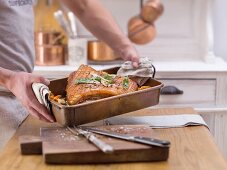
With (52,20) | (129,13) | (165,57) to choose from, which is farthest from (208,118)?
(52,20)

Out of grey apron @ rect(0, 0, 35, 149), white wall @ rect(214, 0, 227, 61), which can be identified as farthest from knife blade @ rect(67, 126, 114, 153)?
white wall @ rect(214, 0, 227, 61)

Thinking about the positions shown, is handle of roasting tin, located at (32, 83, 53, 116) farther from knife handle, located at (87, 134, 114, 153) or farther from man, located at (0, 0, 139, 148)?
knife handle, located at (87, 134, 114, 153)

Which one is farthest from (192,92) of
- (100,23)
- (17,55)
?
(17,55)

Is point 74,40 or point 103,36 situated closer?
point 103,36

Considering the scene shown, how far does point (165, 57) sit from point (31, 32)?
0.97m

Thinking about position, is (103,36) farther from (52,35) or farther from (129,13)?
(129,13)

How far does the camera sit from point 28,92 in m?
1.14

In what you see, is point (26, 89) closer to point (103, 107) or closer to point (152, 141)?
point (103, 107)

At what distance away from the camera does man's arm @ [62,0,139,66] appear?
159 cm

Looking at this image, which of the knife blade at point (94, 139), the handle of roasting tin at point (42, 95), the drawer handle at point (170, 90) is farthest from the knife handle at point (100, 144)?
the drawer handle at point (170, 90)

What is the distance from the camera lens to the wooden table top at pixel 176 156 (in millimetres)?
937

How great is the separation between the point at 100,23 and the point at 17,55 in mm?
344

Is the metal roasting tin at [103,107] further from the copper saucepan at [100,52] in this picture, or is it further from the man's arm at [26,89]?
the copper saucepan at [100,52]

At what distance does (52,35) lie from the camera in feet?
7.08
